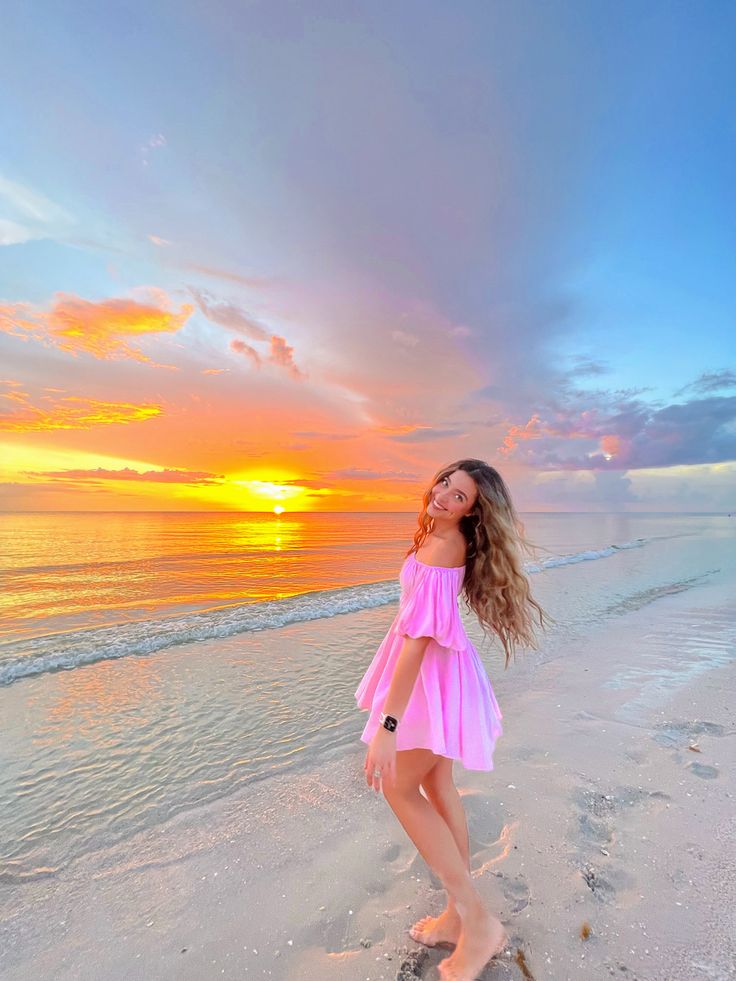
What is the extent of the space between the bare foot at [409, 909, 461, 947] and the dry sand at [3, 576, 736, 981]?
0.13 ft

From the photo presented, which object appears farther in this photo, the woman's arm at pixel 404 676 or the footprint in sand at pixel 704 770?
the footprint in sand at pixel 704 770

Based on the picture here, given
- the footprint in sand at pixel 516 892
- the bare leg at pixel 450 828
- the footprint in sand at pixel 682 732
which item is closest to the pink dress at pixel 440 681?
the bare leg at pixel 450 828

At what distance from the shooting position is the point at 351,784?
3.79 meters

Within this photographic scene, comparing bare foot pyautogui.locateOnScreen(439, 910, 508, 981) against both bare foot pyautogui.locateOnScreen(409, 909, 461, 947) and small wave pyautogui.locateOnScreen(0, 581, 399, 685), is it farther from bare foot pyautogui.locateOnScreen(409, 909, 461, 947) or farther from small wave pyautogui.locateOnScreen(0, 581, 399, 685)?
small wave pyautogui.locateOnScreen(0, 581, 399, 685)

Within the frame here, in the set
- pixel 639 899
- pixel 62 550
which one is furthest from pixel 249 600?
pixel 62 550

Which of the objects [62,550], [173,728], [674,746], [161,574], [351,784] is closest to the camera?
[351,784]

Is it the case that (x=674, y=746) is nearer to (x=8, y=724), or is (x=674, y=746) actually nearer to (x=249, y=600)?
(x=8, y=724)

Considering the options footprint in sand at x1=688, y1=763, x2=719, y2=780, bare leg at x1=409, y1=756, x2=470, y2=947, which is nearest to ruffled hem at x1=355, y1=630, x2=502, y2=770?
bare leg at x1=409, y1=756, x2=470, y2=947

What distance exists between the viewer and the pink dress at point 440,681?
Result: 216 cm

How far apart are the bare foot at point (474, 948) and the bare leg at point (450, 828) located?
10 cm

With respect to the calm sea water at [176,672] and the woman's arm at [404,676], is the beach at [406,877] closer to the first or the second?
the calm sea water at [176,672]

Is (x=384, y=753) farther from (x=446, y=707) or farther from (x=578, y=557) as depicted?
(x=578, y=557)

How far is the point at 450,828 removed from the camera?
2449 millimetres

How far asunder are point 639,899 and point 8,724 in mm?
6126
